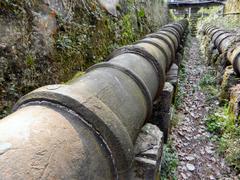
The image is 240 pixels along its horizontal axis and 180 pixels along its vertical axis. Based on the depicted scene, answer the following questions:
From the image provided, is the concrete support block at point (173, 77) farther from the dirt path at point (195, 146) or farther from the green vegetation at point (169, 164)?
the green vegetation at point (169, 164)

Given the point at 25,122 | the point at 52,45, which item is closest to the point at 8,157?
the point at 25,122

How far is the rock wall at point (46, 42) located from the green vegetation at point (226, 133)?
90.9 inches

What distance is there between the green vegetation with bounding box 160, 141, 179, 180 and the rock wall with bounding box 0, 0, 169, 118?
5.16 ft

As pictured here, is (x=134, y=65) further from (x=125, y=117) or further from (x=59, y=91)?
(x=59, y=91)

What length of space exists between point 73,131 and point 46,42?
2280 millimetres

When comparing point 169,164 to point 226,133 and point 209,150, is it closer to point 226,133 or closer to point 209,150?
point 209,150

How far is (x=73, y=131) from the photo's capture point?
3.95ft

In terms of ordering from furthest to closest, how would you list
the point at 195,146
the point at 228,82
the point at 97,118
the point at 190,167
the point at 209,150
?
the point at 228,82, the point at 195,146, the point at 209,150, the point at 190,167, the point at 97,118

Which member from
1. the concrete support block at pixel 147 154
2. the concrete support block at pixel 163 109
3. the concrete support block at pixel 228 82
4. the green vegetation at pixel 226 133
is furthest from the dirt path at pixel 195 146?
the concrete support block at pixel 147 154

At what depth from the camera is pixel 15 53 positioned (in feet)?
8.96

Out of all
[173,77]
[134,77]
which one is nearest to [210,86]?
[173,77]

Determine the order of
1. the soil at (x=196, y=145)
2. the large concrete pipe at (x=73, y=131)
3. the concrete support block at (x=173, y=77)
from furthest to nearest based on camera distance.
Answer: the concrete support block at (x=173, y=77), the soil at (x=196, y=145), the large concrete pipe at (x=73, y=131)

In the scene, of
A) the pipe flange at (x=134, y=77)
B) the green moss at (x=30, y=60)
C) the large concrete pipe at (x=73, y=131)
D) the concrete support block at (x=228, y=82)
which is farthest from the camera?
the concrete support block at (x=228, y=82)

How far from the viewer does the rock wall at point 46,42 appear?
265 cm
